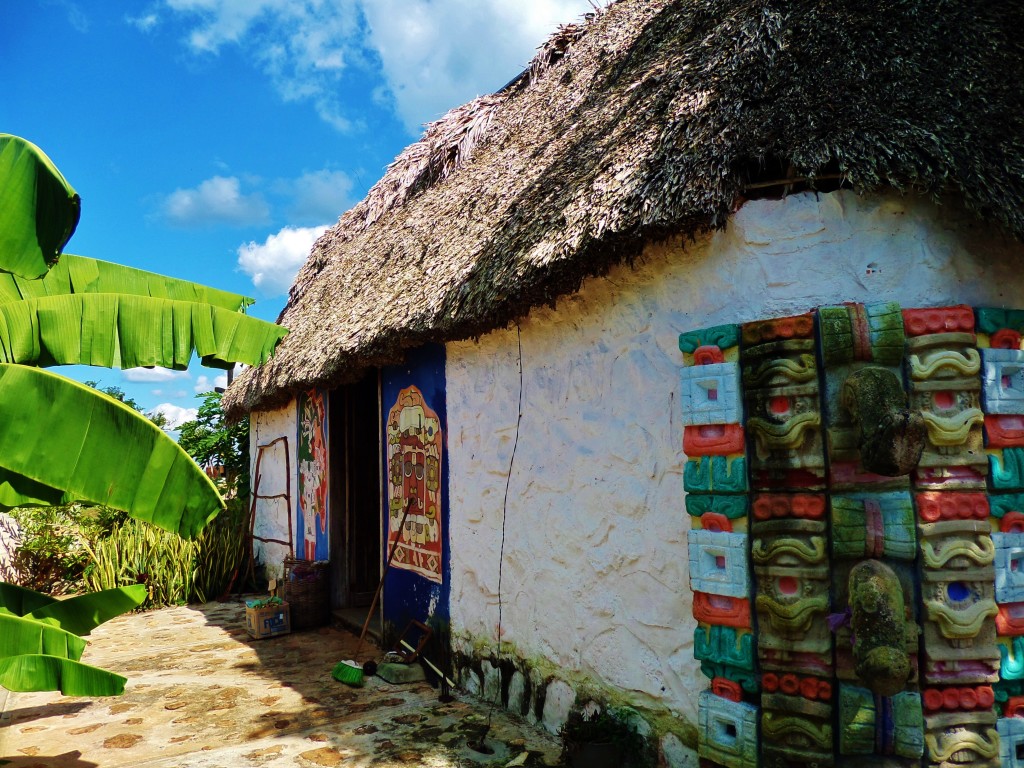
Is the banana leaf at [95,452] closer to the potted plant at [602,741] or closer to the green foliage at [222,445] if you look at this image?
the potted plant at [602,741]

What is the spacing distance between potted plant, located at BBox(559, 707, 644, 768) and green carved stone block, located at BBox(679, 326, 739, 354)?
6.34 ft

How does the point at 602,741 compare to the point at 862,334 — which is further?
the point at 602,741

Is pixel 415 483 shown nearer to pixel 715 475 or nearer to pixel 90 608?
pixel 90 608

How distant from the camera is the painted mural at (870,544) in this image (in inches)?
113

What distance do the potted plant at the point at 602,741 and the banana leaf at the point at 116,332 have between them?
2681 mm

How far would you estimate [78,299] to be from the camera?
11.9ft

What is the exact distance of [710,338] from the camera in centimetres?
338

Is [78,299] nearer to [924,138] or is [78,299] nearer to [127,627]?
[924,138]

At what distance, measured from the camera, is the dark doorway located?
777 cm

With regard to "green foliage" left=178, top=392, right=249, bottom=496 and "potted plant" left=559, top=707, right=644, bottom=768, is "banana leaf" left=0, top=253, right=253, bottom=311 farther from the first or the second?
"green foliage" left=178, top=392, right=249, bottom=496

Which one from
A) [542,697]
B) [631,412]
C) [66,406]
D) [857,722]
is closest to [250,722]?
[542,697]

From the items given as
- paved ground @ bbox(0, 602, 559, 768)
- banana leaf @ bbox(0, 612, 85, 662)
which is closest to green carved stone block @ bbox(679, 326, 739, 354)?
paved ground @ bbox(0, 602, 559, 768)

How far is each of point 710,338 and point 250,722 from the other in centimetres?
382

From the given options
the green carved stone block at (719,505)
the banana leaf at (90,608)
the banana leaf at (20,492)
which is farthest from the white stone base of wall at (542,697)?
the banana leaf at (20,492)
